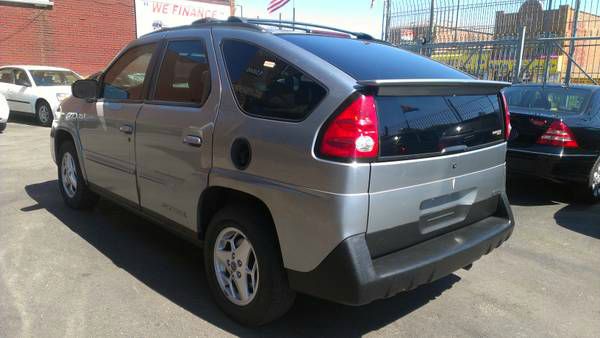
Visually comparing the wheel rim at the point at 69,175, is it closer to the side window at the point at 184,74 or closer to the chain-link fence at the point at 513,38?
the side window at the point at 184,74

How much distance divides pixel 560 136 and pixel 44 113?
39.3ft

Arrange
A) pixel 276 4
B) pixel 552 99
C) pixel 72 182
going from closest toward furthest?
pixel 72 182 → pixel 552 99 → pixel 276 4

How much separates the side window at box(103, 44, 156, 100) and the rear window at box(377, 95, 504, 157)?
2.23 m

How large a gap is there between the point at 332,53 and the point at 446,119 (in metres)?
0.78

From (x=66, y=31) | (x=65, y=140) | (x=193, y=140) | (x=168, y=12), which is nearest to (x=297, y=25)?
(x=193, y=140)

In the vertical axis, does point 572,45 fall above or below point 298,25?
above

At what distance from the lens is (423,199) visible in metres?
2.83

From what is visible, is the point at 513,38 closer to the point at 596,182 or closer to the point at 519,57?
the point at 519,57

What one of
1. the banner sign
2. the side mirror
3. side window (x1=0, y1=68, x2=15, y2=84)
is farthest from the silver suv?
the banner sign

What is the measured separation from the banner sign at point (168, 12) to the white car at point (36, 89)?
7.32m

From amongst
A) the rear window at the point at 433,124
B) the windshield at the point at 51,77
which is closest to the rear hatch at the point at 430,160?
the rear window at the point at 433,124

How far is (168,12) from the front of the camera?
2236 cm

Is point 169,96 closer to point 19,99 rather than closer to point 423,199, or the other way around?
point 423,199

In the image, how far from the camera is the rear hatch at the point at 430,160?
264 cm
